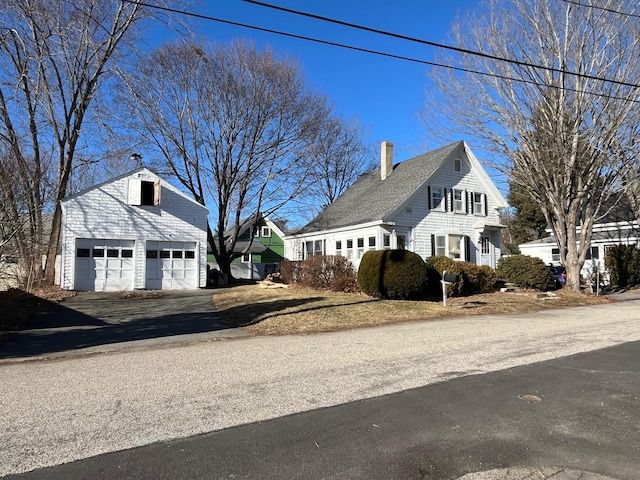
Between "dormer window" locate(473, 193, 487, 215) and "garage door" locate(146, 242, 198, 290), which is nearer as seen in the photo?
"garage door" locate(146, 242, 198, 290)

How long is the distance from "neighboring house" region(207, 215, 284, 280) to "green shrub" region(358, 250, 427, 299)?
19.0 m

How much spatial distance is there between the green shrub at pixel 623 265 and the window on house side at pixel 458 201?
28.1ft

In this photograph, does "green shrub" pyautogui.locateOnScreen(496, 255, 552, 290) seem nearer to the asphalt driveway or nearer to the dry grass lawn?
the dry grass lawn

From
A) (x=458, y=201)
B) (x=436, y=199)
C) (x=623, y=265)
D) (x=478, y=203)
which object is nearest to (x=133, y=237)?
(x=436, y=199)

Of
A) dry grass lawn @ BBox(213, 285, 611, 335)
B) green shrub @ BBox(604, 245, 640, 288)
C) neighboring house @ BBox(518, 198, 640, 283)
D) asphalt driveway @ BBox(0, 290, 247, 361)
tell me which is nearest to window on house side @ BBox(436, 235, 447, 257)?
dry grass lawn @ BBox(213, 285, 611, 335)

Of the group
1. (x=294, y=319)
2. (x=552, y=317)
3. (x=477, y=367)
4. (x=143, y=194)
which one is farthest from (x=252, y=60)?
(x=477, y=367)

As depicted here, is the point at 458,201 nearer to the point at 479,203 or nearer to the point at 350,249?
the point at 479,203

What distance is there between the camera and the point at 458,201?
2428 cm

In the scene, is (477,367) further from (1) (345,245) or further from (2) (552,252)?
(2) (552,252)

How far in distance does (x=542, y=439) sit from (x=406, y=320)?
8.04 metres

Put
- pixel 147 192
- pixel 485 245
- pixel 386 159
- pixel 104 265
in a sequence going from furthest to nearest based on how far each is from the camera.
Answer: pixel 386 159 → pixel 485 245 → pixel 147 192 → pixel 104 265

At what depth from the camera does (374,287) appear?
1608 cm

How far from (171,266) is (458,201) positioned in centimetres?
1579

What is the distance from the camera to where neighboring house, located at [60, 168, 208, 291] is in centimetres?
2128
